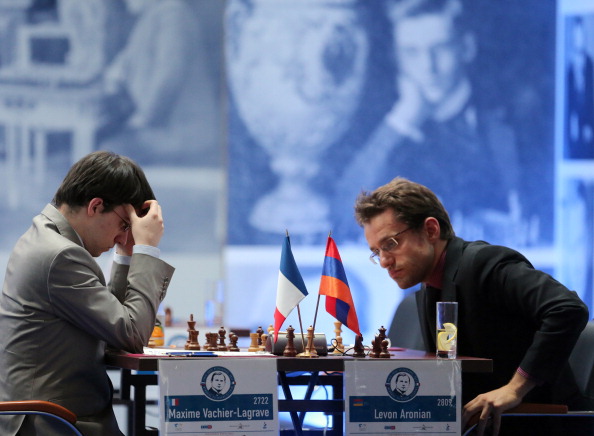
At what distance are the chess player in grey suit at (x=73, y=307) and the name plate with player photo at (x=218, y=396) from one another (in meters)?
0.26

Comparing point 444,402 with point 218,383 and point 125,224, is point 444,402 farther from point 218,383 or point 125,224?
point 125,224

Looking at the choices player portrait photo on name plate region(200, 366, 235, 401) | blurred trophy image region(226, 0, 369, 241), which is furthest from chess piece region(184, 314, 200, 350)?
blurred trophy image region(226, 0, 369, 241)

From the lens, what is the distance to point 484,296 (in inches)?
105

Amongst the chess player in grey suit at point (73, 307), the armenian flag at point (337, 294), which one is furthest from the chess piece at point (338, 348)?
the chess player in grey suit at point (73, 307)

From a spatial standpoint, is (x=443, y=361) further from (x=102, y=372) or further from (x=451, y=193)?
(x=451, y=193)

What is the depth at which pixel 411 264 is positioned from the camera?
9.47 feet

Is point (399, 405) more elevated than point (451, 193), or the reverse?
point (451, 193)

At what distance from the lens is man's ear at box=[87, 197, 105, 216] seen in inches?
99.4

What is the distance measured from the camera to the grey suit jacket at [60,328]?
235cm

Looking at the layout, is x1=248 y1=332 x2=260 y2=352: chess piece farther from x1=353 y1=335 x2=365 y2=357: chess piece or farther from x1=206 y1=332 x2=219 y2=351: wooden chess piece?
x1=353 y1=335 x2=365 y2=357: chess piece

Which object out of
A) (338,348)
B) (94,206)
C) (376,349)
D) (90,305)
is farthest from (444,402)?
(94,206)

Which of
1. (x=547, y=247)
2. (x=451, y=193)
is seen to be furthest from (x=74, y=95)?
(x=547, y=247)

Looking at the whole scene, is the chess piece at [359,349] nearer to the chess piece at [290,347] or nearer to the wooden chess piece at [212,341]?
the chess piece at [290,347]

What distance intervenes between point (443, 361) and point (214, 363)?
24.6 inches
